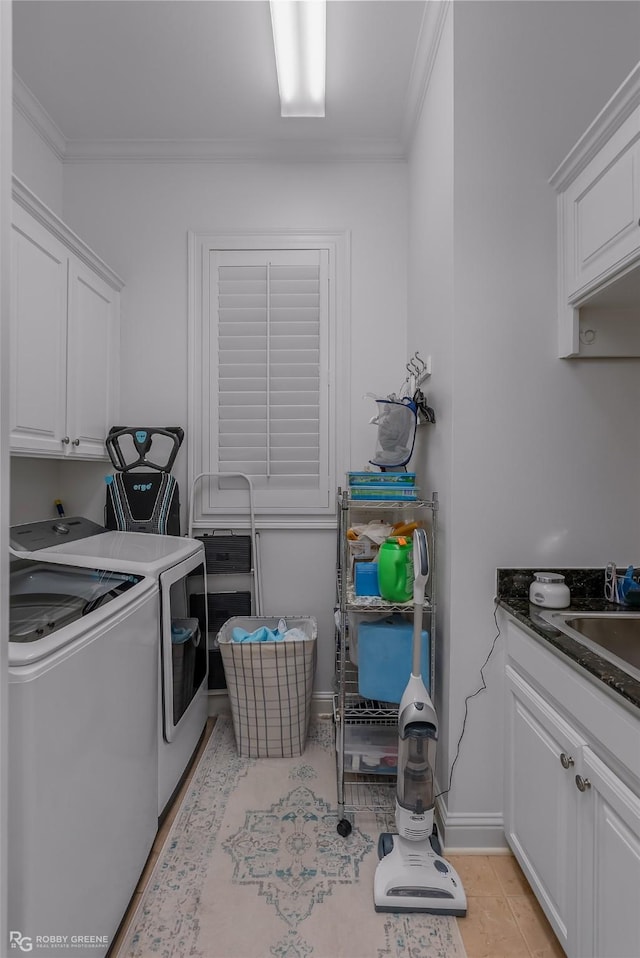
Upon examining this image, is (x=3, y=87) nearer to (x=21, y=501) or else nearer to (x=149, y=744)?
(x=149, y=744)

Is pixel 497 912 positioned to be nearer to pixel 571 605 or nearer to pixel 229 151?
pixel 571 605

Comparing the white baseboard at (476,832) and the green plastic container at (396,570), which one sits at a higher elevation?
the green plastic container at (396,570)

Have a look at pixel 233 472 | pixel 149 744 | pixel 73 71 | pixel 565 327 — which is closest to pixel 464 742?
pixel 149 744

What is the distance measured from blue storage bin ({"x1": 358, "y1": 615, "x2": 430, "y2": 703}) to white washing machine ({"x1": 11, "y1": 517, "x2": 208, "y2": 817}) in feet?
2.29

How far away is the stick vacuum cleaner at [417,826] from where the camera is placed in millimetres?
1540

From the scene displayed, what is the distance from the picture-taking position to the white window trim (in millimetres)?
2773

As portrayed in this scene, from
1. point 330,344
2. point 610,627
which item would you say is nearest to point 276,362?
point 330,344

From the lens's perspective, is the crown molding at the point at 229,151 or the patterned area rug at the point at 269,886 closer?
the patterned area rug at the point at 269,886

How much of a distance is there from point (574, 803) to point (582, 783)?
0.10 meters

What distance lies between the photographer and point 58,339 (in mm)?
2197

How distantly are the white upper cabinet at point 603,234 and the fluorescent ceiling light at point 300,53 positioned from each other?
106cm

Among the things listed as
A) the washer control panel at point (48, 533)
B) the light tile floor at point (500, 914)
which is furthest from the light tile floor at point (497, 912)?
the washer control panel at point (48, 533)

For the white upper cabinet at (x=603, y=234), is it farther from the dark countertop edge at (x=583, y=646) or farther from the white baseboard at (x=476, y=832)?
the white baseboard at (x=476, y=832)

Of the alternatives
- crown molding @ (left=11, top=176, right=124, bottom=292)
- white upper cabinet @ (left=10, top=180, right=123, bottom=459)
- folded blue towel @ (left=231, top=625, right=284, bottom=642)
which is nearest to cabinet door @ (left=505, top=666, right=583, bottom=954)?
folded blue towel @ (left=231, top=625, right=284, bottom=642)
